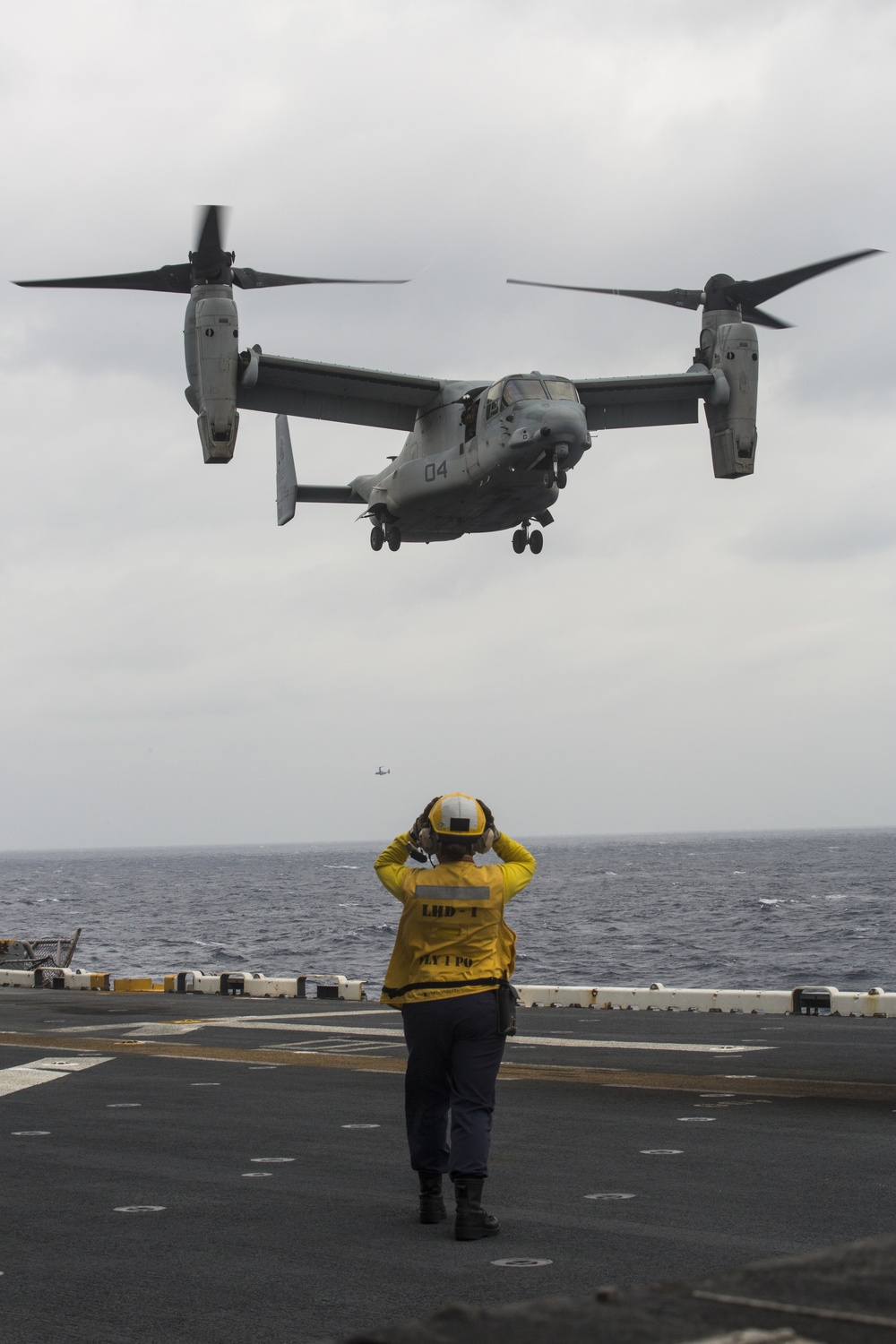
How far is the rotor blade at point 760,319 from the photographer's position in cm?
3062

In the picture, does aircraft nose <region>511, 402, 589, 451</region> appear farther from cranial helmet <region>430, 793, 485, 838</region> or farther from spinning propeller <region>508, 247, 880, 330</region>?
cranial helmet <region>430, 793, 485, 838</region>

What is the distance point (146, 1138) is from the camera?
9.28m

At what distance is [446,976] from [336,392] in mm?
25980

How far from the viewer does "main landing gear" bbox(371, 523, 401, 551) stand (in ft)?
101

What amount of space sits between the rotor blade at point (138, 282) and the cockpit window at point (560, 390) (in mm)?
7740

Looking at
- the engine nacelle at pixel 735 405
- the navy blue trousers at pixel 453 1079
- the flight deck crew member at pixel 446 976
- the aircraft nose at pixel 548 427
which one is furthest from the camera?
the engine nacelle at pixel 735 405

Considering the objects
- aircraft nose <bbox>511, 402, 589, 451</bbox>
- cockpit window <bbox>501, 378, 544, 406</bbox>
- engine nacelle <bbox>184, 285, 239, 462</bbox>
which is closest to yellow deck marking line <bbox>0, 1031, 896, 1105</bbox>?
aircraft nose <bbox>511, 402, 589, 451</bbox>

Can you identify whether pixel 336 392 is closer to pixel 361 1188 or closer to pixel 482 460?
pixel 482 460

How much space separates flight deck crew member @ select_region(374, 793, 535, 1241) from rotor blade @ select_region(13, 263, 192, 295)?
23.1m

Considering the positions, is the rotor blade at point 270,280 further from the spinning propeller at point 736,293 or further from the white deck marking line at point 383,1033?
the white deck marking line at point 383,1033

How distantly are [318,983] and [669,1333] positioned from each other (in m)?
21.7

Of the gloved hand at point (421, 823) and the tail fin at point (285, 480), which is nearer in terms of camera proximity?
the gloved hand at point (421, 823)

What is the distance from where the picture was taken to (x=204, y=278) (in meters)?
27.1

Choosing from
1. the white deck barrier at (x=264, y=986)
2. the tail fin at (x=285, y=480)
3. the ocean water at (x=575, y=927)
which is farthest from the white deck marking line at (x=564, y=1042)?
the ocean water at (x=575, y=927)
